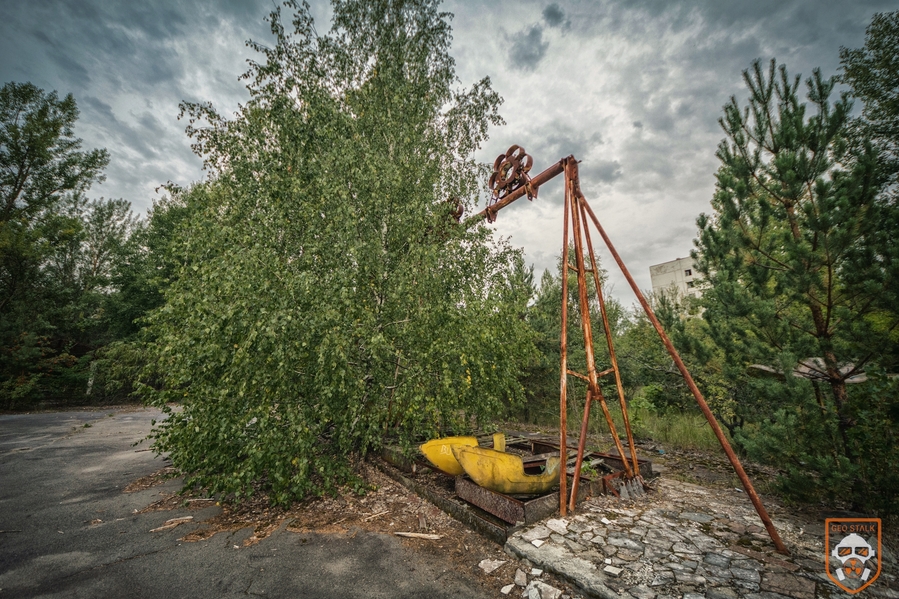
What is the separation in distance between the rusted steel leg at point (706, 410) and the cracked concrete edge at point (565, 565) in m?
1.94

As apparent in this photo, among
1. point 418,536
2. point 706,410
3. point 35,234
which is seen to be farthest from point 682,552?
point 35,234

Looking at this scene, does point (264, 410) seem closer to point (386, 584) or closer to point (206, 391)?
point (206, 391)

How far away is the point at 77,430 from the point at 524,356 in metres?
16.5

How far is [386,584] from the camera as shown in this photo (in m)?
3.54

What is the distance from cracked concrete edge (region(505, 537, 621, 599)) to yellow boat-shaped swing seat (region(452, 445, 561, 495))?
0.78 m

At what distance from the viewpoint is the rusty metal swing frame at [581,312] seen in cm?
416

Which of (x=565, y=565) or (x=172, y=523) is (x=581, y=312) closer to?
(x=565, y=565)

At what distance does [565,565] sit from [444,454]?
9.30 ft

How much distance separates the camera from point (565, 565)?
3547 millimetres

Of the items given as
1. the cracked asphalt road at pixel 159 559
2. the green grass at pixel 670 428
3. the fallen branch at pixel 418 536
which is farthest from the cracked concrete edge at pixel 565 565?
the green grass at pixel 670 428

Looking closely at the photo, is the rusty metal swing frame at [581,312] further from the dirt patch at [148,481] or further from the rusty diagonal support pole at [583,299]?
the dirt patch at [148,481]

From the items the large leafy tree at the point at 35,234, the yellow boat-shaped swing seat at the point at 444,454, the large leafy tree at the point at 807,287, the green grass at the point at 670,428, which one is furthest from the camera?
the large leafy tree at the point at 35,234

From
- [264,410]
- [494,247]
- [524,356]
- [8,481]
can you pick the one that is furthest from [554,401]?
[8,481]

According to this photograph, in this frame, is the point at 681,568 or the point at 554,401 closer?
the point at 681,568
